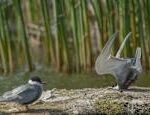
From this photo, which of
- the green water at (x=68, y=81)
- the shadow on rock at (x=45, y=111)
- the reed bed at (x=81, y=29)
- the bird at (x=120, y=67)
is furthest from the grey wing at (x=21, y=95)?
the reed bed at (x=81, y=29)

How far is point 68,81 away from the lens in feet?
44.3

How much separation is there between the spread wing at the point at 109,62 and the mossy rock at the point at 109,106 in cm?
78

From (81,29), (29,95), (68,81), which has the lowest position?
(68,81)

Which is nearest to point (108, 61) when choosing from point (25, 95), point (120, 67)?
point (120, 67)

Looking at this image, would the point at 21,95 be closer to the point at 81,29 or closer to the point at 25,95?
the point at 25,95

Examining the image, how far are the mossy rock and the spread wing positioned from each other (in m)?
0.78

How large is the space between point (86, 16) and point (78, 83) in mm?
1256

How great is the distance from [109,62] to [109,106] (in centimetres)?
96

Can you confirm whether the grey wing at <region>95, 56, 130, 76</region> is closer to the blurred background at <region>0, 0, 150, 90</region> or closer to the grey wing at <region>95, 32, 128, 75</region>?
the grey wing at <region>95, 32, 128, 75</region>

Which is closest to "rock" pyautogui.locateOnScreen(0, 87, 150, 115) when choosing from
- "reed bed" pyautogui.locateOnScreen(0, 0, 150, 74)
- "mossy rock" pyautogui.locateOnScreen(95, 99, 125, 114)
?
"mossy rock" pyautogui.locateOnScreen(95, 99, 125, 114)

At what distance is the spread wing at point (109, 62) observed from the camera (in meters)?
10.3

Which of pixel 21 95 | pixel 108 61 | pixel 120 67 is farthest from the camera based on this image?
pixel 120 67

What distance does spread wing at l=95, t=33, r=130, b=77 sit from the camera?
10.3 metres

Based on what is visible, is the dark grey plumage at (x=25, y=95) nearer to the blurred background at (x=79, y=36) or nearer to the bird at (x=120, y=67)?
the bird at (x=120, y=67)
